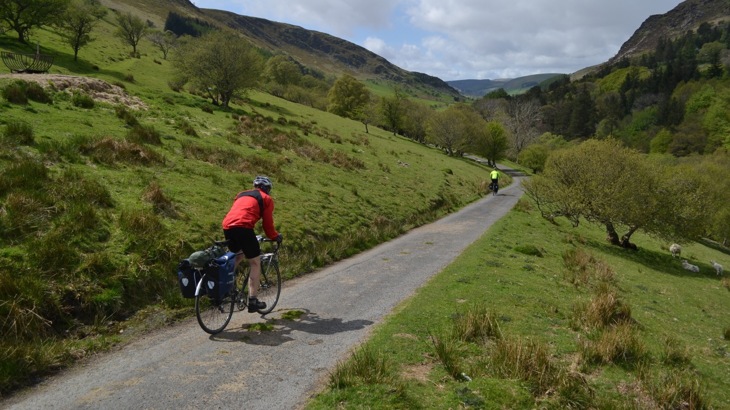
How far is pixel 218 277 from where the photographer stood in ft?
27.6

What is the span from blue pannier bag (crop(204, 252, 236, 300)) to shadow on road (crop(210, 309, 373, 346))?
96 cm

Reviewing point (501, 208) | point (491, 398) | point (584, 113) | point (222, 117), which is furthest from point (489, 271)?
point (584, 113)

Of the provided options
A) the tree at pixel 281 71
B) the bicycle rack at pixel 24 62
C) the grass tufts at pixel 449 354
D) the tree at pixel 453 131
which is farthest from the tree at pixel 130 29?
the grass tufts at pixel 449 354

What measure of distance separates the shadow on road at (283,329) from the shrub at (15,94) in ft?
61.9

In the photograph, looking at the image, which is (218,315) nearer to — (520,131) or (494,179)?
(494,179)

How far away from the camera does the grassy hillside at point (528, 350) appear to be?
6562 mm

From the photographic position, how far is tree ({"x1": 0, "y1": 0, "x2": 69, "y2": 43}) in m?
47.0

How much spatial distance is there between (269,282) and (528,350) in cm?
645

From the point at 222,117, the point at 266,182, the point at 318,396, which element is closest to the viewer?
the point at 318,396

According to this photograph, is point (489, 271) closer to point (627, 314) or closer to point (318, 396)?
point (627, 314)

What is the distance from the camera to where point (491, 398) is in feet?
21.1

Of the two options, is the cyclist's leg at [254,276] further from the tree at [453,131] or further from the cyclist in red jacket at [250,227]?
the tree at [453,131]

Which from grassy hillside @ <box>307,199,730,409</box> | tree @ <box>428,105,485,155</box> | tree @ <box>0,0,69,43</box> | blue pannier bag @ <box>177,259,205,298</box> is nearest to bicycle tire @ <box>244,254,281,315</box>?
blue pannier bag @ <box>177,259,205,298</box>

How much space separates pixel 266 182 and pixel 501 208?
1206 inches
